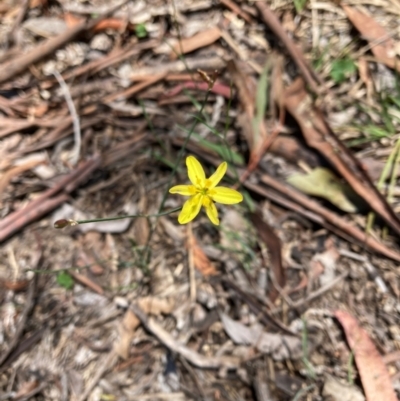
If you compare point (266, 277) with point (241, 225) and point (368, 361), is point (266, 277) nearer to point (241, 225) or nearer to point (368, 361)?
point (241, 225)

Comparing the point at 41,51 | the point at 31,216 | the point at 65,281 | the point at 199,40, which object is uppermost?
the point at 41,51

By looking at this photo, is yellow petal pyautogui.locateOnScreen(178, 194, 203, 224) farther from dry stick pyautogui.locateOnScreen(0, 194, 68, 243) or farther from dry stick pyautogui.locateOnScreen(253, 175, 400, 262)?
dry stick pyautogui.locateOnScreen(0, 194, 68, 243)

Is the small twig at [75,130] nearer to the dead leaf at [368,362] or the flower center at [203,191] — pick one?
the flower center at [203,191]

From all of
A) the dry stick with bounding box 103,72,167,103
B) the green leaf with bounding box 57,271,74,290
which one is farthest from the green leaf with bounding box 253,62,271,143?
the green leaf with bounding box 57,271,74,290

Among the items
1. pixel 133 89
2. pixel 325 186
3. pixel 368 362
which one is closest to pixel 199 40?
pixel 133 89

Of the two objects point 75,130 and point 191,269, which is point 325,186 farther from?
point 75,130

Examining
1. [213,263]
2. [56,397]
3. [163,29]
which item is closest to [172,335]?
[213,263]
